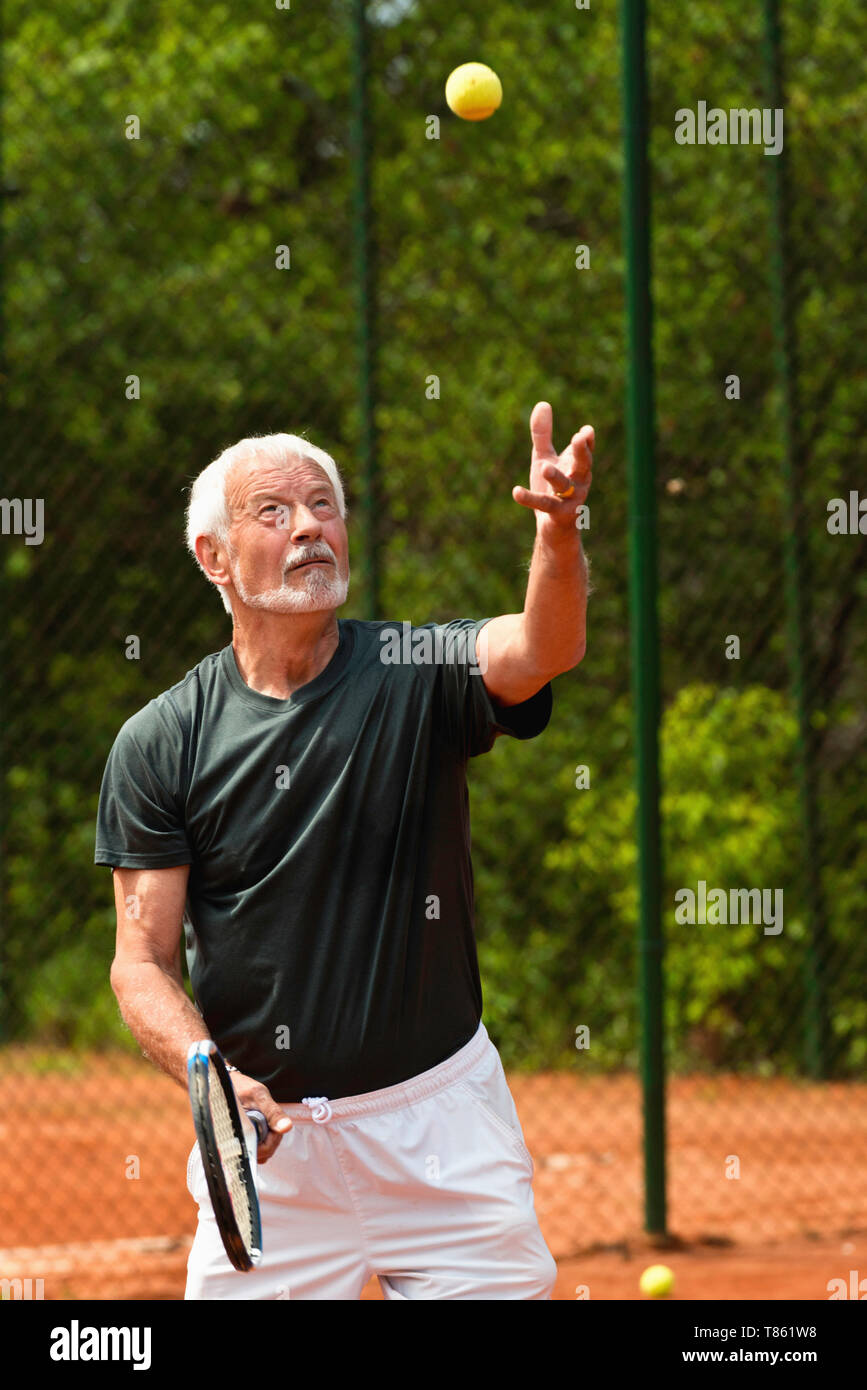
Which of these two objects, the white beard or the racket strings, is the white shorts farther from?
the white beard

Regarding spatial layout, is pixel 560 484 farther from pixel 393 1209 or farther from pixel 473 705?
pixel 393 1209

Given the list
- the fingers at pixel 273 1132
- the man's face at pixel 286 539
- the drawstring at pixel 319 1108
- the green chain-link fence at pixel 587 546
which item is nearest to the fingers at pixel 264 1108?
the fingers at pixel 273 1132

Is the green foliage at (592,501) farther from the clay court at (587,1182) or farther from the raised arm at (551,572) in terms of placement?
the raised arm at (551,572)

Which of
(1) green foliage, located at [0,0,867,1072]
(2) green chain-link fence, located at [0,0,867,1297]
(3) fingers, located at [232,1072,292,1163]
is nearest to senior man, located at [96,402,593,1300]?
(3) fingers, located at [232,1072,292,1163]

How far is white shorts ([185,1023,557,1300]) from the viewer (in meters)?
2.41

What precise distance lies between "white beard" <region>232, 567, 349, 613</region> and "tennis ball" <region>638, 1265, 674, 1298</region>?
8.27 ft

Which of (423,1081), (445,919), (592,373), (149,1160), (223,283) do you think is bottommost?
(149,1160)

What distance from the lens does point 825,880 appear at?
637cm

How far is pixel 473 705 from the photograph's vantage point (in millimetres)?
2498

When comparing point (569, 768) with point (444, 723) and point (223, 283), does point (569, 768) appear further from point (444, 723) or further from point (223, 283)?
point (444, 723)

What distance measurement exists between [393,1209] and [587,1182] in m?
3.04

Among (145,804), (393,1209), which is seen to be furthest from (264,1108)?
(145,804)

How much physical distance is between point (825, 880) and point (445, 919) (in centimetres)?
418
